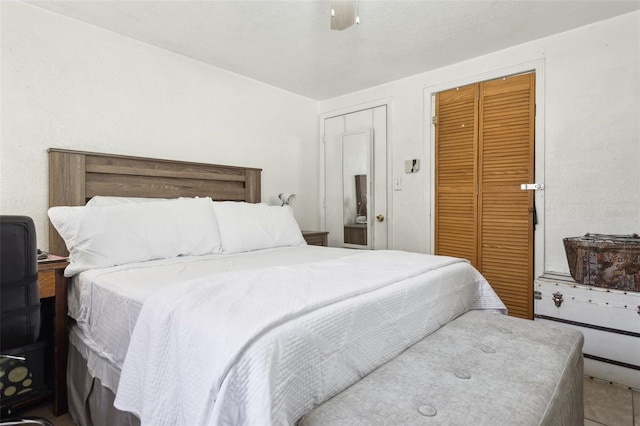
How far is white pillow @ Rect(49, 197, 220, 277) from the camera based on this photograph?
1.79 meters

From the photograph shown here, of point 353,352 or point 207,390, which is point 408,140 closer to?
point 353,352

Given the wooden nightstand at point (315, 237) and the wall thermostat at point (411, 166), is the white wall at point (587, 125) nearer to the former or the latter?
the wall thermostat at point (411, 166)

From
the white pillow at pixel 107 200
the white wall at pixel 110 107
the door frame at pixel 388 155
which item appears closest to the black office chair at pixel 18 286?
the white pillow at pixel 107 200

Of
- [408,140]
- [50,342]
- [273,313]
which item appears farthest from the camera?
[408,140]

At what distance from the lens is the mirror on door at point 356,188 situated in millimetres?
3721

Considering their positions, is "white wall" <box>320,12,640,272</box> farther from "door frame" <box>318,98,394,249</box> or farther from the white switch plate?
the white switch plate

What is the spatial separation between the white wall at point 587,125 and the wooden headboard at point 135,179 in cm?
237

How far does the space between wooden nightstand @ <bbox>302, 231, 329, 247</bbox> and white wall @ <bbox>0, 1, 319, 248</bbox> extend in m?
0.57

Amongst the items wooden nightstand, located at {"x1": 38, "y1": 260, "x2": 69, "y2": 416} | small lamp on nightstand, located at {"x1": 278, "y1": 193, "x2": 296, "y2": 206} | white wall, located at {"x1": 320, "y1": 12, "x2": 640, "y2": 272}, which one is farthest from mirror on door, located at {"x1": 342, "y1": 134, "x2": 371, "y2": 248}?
wooden nightstand, located at {"x1": 38, "y1": 260, "x2": 69, "y2": 416}

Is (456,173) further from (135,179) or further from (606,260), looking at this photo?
(135,179)

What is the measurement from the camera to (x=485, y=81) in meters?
2.89

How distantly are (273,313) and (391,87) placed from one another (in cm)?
309

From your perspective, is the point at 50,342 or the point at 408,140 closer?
the point at 50,342

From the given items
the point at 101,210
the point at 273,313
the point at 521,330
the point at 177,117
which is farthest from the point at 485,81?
the point at 101,210
